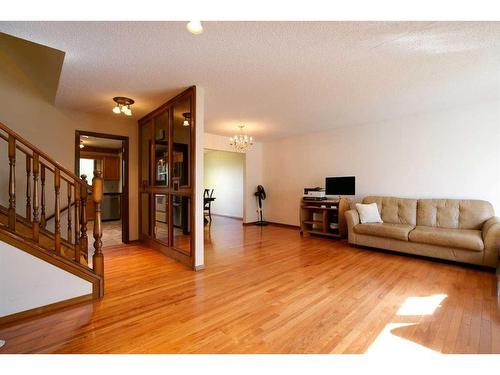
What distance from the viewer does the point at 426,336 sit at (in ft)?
5.47

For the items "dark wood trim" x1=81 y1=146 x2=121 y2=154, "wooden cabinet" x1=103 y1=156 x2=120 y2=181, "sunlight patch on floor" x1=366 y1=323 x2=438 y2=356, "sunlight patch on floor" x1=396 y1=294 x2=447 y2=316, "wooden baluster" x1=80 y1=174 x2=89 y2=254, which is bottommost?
"sunlight patch on floor" x1=396 y1=294 x2=447 y2=316

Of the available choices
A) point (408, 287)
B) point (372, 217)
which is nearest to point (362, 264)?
point (408, 287)

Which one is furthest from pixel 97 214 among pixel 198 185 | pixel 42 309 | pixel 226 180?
pixel 226 180

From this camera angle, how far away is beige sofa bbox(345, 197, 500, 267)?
301 centimetres

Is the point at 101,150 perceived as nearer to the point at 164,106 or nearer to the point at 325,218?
the point at 164,106

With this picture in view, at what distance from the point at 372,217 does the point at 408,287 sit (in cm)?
175

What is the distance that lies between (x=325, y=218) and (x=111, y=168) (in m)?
6.54

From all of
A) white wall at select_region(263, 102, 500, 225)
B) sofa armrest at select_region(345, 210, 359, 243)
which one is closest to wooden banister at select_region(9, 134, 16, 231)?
sofa armrest at select_region(345, 210, 359, 243)

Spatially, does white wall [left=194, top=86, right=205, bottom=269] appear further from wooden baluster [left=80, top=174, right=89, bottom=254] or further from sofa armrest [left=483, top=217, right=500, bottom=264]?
sofa armrest [left=483, top=217, right=500, bottom=264]

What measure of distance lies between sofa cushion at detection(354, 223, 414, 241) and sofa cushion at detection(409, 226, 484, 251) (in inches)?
4.0

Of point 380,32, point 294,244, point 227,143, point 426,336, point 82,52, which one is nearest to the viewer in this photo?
point 426,336
